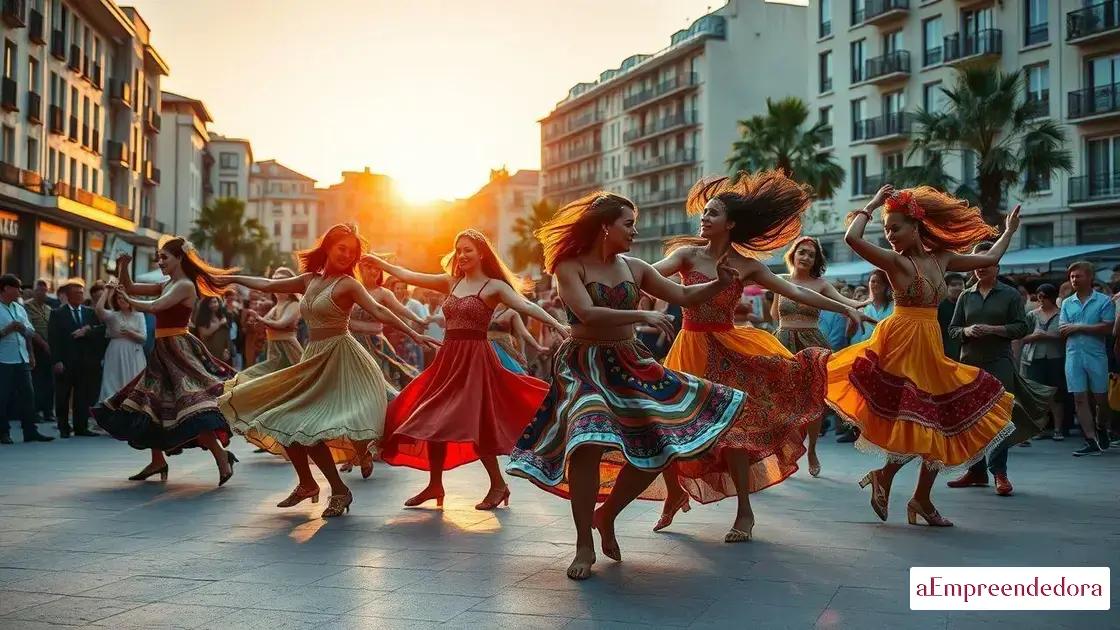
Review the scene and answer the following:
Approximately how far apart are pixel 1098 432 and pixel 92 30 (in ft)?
144

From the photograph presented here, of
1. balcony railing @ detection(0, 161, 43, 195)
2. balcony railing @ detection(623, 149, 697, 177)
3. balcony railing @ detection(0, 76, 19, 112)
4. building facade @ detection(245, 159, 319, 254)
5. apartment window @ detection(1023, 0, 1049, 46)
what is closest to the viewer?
balcony railing @ detection(0, 161, 43, 195)

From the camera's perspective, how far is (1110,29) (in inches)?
1561

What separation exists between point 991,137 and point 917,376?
31.0 m

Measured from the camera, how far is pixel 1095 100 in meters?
40.7

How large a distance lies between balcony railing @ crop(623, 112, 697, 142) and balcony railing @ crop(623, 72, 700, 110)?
64.8 inches

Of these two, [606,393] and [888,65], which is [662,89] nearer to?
[888,65]

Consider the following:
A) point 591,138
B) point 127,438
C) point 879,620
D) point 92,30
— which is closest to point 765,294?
point 127,438

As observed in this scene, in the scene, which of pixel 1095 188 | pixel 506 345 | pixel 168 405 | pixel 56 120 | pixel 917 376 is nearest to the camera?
pixel 917 376

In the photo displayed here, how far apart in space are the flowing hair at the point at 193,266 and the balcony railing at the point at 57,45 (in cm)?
3555

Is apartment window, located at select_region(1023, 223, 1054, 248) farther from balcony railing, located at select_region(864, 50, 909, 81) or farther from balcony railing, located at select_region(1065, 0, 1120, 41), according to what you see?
balcony railing, located at select_region(864, 50, 909, 81)

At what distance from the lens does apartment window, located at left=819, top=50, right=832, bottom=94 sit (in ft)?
180

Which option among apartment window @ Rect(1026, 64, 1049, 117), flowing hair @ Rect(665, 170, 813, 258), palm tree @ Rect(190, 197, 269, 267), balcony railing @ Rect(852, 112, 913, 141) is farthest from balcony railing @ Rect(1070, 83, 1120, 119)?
palm tree @ Rect(190, 197, 269, 267)

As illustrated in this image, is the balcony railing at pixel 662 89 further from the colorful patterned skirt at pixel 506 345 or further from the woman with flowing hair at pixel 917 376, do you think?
the woman with flowing hair at pixel 917 376

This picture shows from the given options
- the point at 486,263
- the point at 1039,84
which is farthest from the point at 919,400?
the point at 1039,84
